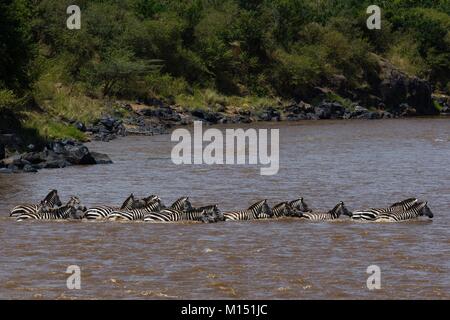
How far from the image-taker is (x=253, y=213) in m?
21.7

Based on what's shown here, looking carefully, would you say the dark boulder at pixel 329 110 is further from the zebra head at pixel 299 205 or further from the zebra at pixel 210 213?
the zebra at pixel 210 213

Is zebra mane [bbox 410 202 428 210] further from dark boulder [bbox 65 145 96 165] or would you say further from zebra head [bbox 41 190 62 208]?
dark boulder [bbox 65 145 96 165]

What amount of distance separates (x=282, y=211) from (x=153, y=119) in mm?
32092

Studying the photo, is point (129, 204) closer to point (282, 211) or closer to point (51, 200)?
point (51, 200)

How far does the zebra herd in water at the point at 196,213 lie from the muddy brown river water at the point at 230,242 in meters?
0.33

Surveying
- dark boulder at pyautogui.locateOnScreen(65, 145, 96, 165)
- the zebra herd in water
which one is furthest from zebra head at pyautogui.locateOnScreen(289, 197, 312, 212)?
dark boulder at pyautogui.locateOnScreen(65, 145, 96, 165)

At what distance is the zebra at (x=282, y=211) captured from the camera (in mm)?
21750

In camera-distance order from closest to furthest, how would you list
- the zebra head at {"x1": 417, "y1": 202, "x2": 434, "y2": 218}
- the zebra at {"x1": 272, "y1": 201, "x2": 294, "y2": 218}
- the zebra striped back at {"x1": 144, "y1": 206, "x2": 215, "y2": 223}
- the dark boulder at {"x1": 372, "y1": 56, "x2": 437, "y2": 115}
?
the zebra striped back at {"x1": 144, "y1": 206, "x2": 215, "y2": 223} → the zebra head at {"x1": 417, "y1": 202, "x2": 434, "y2": 218} → the zebra at {"x1": 272, "y1": 201, "x2": 294, "y2": 218} → the dark boulder at {"x1": 372, "y1": 56, "x2": 437, "y2": 115}

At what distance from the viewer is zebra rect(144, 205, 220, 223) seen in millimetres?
21141

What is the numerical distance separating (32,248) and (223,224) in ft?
14.3

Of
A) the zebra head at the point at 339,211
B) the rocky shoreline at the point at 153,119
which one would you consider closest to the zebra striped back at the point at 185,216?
the zebra head at the point at 339,211

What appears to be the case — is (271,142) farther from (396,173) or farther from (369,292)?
(369,292)
